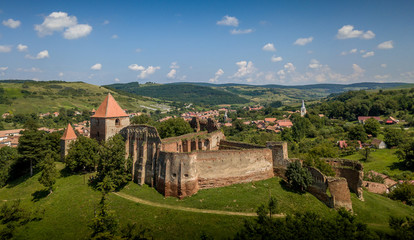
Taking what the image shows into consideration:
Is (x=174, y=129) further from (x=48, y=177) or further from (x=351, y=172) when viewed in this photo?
(x=351, y=172)

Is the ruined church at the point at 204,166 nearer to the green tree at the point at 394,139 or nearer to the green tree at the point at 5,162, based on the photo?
the green tree at the point at 5,162

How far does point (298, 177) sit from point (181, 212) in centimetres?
1583

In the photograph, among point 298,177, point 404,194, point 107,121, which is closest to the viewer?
point 298,177

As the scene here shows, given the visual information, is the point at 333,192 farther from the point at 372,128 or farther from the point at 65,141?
the point at 372,128

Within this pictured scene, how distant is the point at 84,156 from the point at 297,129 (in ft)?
297

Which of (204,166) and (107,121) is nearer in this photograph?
(204,166)

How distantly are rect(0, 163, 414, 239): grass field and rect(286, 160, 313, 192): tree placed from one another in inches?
54.1

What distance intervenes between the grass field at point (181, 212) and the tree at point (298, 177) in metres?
1.37

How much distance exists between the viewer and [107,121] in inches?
1710

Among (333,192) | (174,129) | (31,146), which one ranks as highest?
(174,129)

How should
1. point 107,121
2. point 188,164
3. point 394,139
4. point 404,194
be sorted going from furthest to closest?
point 394,139, point 107,121, point 404,194, point 188,164

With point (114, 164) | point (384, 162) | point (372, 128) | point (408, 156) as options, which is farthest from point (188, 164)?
point (372, 128)

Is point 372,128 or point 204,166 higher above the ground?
point 204,166

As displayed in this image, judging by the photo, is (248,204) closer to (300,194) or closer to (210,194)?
(210,194)
